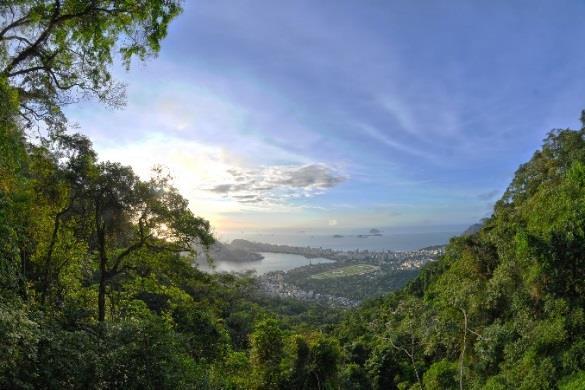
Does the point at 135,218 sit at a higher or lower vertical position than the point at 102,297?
higher

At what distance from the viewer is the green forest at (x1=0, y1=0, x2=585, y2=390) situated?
5383 millimetres

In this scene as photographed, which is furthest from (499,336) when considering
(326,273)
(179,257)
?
(326,273)

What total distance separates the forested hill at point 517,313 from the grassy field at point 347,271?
99991 millimetres

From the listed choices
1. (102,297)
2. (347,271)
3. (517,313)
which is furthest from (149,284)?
(347,271)

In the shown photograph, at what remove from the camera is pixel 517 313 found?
45.3ft

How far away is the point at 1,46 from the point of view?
5.93 metres

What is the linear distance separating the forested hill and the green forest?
6 centimetres

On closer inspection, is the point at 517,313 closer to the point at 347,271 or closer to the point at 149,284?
the point at 149,284

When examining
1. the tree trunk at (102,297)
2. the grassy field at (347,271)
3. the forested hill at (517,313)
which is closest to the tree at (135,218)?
the tree trunk at (102,297)

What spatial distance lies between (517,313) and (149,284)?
12563mm

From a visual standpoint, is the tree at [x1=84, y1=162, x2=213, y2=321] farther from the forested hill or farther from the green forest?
the forested hill

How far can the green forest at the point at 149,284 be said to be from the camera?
538cm

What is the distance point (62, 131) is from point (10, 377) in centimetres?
515

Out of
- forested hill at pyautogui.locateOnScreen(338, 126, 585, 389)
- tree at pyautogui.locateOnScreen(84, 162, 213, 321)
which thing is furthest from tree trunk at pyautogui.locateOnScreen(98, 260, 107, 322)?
forested hill at pyautogui.locateOnScreen(338, 126, 585, 389)
